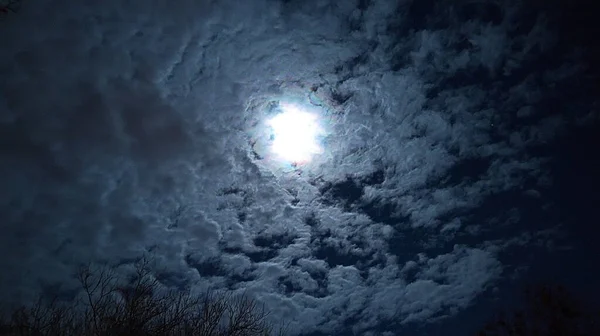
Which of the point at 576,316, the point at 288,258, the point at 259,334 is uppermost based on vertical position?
the point at 288,258

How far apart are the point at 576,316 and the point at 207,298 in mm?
14942

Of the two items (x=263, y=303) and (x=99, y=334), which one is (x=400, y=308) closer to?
(x=263, y=303)

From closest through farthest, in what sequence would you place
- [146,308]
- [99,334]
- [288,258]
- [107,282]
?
1. [99,334]
2. [146,308]
3. [107,282]
4. [288,258]

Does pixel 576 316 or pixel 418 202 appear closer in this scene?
pixel 576 316

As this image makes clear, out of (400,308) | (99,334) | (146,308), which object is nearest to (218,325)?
(146,308)

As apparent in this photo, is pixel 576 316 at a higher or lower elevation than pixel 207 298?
lower

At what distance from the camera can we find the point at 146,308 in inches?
435

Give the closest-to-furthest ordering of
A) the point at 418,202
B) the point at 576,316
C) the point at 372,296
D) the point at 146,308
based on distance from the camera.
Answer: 1. the point at 146,308
2. the point at 576,316
3. the point at 418,202
4. the point at 372,296

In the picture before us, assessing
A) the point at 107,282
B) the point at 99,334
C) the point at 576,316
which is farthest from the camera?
the point at 576,316

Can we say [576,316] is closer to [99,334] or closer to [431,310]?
[431,310]

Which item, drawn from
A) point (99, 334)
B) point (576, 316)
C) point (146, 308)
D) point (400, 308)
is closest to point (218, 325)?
point (146, 308)

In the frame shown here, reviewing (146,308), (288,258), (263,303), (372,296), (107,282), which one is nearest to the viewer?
(146,308)

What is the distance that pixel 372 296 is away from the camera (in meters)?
18.8

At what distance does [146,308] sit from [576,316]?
16391mm
